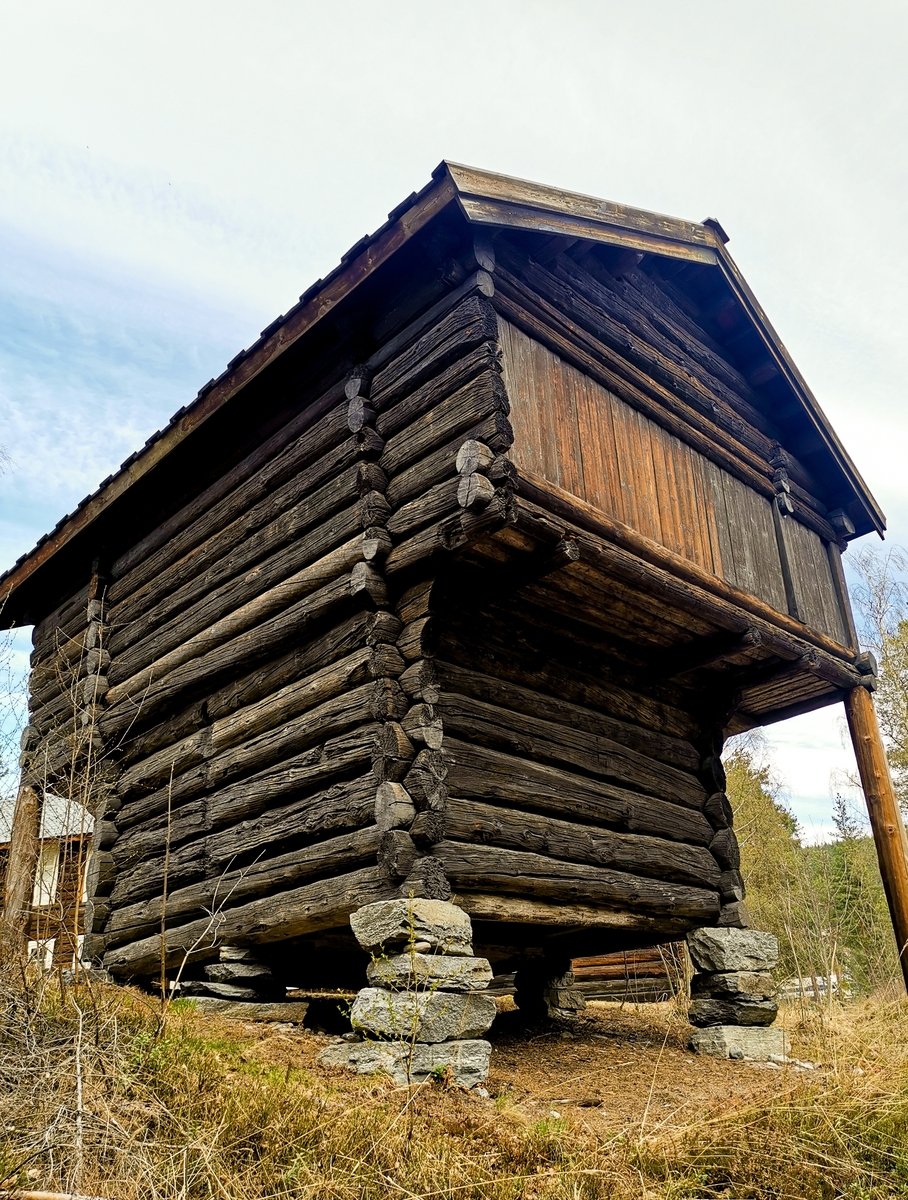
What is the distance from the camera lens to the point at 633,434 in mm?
7953

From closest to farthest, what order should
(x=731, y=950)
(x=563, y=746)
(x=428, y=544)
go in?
(x=428, y=544) → (x=563, y=746) → (x=731, y=950)

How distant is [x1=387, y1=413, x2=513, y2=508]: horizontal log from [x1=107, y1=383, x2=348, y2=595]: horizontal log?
36.1 inches

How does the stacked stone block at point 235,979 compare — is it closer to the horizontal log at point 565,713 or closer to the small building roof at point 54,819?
the small building roof at point 54,819

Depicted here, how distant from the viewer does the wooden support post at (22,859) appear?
9039 millimetres

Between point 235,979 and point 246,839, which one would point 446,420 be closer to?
point 246,839

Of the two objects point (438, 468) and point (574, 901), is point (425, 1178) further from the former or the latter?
point (438, 468)

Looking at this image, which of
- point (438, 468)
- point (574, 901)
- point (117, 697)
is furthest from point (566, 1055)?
point (117, 697)

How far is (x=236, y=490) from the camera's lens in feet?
29.5

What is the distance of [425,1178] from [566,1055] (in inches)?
170

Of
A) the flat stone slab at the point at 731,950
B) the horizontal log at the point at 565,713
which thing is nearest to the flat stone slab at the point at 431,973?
the horizontal log at the point at 565,713

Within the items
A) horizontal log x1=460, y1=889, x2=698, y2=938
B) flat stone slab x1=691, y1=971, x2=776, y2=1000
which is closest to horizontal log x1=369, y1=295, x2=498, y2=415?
horizontal log x1=460, y1=889, x2=698, y2=938

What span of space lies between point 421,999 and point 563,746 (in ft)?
8.56

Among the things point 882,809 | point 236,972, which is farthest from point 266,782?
point 882,809

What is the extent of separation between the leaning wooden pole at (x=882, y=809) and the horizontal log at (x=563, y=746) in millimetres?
1539
